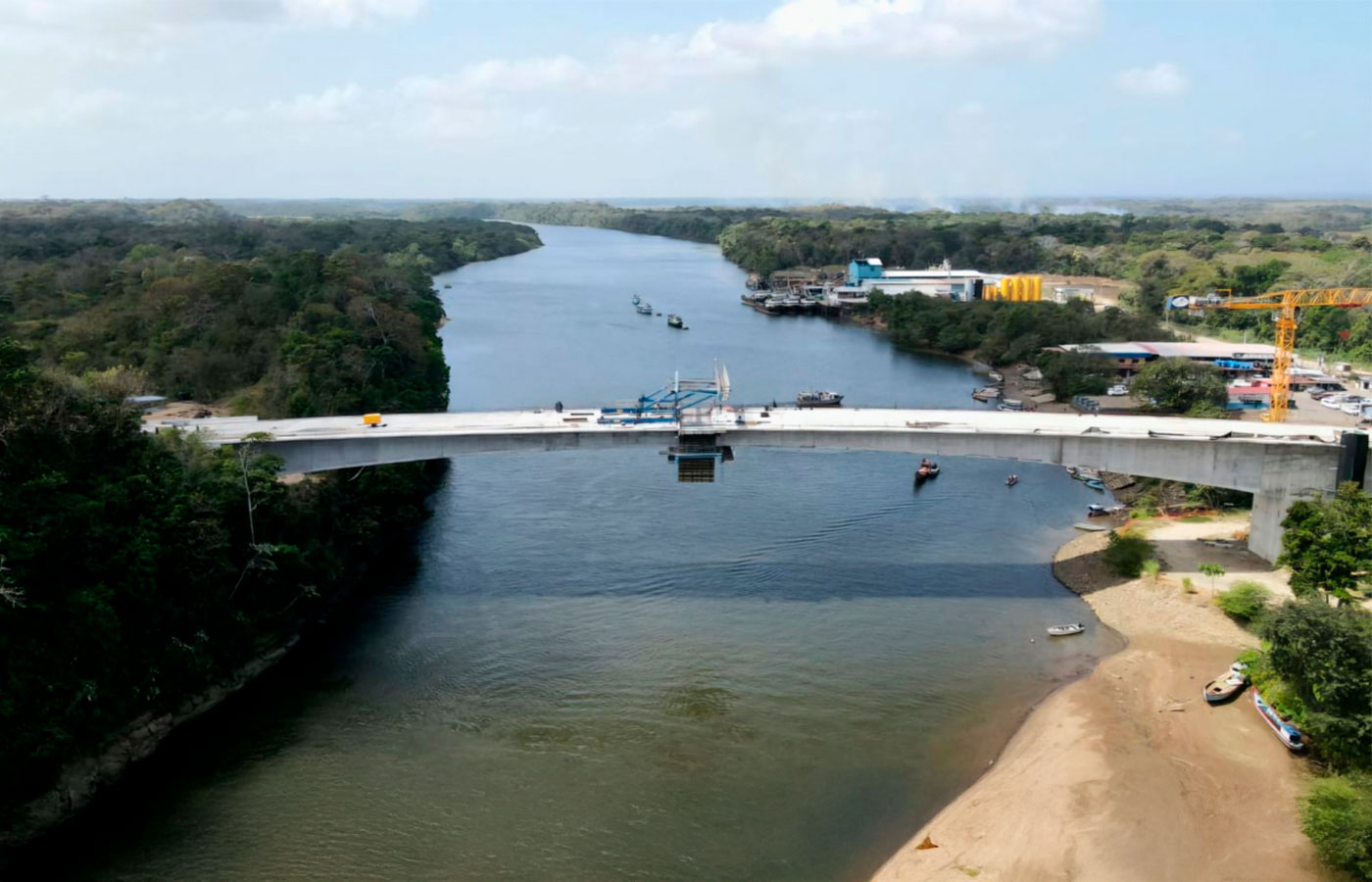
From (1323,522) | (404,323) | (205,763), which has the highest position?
(404,323)

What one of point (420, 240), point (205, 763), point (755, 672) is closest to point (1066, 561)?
point (755, 672)

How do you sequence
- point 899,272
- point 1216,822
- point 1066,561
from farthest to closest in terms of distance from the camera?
1. point 899,272
2. point 1066,561
3. point 1216,822

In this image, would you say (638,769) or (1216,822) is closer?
(1216,822)

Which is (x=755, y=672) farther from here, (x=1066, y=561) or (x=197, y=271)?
(x=197, y=271)

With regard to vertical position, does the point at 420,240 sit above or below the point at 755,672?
above

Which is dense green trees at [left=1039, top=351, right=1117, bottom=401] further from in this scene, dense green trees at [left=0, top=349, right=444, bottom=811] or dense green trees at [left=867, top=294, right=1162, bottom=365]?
dense green trees at [left=0, top=349, right=444, bottom=811]

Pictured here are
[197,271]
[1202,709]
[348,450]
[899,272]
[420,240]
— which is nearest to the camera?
[1202,709]

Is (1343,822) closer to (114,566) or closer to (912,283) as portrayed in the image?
(114,566)
